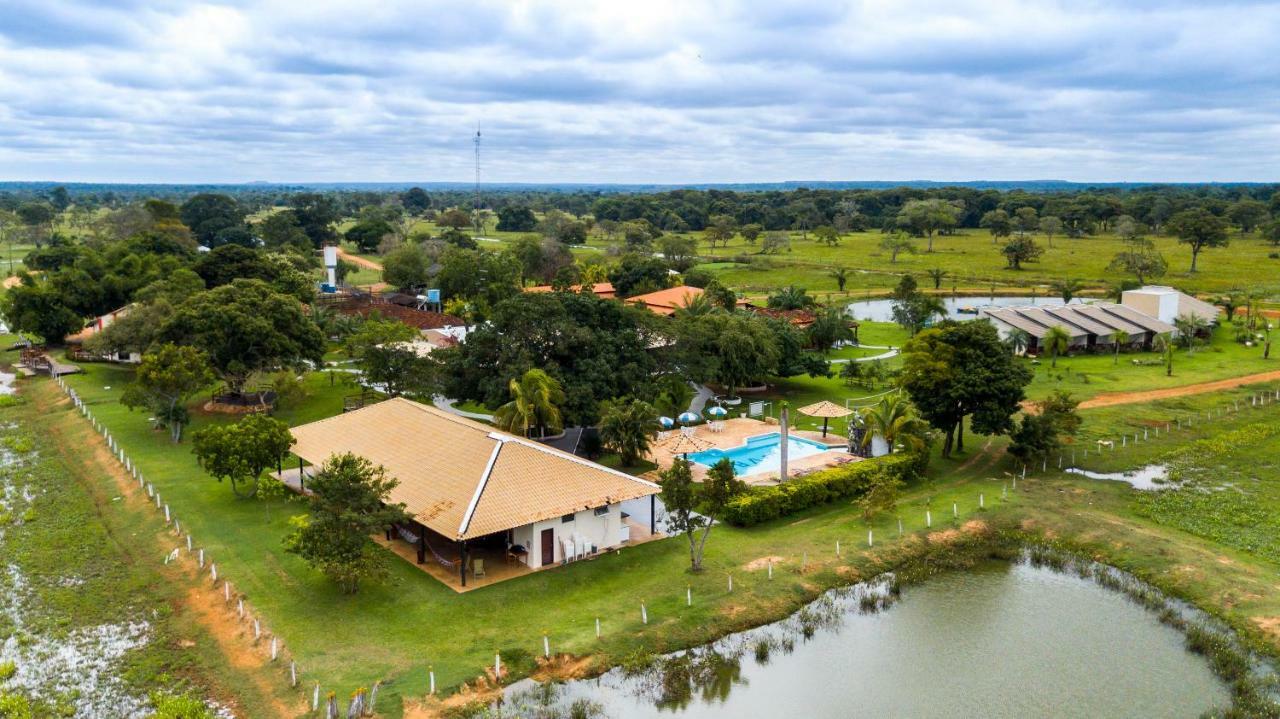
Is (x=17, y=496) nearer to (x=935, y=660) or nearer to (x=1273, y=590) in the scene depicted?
(x=935, y=660)

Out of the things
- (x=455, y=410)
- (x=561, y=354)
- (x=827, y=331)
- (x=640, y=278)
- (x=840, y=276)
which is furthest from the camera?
(x=840, y=276)

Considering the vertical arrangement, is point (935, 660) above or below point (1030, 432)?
below

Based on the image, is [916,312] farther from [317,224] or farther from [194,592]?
[317,224]

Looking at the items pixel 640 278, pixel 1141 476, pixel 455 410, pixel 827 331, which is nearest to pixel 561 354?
pixel 455 410

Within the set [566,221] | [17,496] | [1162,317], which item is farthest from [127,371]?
[566,221]

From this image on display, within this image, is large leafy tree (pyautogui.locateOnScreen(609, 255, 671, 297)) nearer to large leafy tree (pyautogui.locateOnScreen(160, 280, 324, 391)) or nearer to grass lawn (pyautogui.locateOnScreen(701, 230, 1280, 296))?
grass lawn (pyautogui.locateOnScreen(701, 230, 1280, 296))

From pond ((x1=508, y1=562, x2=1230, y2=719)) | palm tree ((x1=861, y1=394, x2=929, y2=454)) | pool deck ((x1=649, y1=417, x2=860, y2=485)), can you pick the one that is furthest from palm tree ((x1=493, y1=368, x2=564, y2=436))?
pond ((x1=508, y1=562, x2=1230, y2=719))
